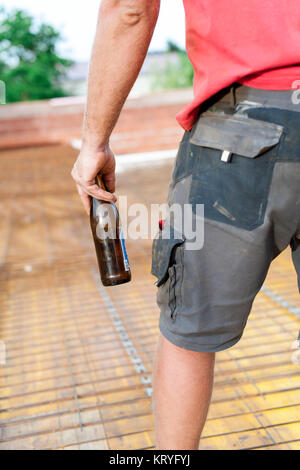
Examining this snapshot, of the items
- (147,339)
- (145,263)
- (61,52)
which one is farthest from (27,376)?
(61,52)

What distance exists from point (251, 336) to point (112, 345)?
0.55m

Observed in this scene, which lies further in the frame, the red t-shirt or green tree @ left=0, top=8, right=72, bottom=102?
green tree @ left=0, top=8, right=72, bottom=102

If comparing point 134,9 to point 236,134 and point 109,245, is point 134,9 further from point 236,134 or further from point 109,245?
point 109,245

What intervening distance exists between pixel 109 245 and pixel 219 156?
0.62m

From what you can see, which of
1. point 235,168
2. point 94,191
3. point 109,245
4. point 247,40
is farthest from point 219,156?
point 109,245

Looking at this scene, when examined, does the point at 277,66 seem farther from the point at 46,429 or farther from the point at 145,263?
the point at 145,263

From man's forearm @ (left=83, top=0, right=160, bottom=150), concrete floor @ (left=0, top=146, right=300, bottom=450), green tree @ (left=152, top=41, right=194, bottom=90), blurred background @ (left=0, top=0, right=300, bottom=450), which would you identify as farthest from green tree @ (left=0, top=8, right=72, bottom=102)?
man's forearm @ (left=83, top=0, right=160, bottom=150)

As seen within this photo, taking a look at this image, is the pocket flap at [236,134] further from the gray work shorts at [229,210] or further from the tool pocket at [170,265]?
the tool pocket at [170,265]

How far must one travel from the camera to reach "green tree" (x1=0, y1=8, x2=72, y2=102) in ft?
84.2

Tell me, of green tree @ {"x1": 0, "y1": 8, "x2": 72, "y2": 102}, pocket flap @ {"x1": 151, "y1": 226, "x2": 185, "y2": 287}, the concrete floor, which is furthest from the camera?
green tree @ {"x1": 0, "y1": 8, "x2": 72, "y2": 102}

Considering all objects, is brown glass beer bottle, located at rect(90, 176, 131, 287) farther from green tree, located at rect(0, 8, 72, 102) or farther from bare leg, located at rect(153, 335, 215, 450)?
green tree, located at rect(0, 8, 72, 102)

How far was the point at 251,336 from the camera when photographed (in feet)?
6.73

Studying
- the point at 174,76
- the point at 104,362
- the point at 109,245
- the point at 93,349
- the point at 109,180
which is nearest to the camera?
the point at 109,180

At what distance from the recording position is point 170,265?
99cm
